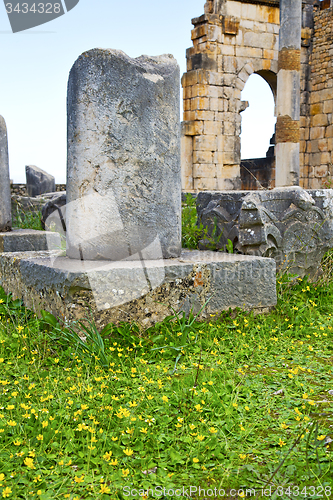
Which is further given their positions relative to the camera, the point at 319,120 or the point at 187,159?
the point at 319,120

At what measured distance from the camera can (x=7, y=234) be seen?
559 cm

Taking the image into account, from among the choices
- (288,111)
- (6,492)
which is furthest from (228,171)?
(6,492)

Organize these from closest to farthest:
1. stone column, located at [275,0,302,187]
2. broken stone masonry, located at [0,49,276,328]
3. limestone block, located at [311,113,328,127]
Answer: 1. broken stone masonry, located at [0,49,276,328]
2. stone column, located at [275,0,302,187]
3. limestone block, located at [311,113,328,127]

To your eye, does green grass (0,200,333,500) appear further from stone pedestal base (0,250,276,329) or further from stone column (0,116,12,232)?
stone column (0,116,12,232)

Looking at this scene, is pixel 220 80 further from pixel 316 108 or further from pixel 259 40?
pixel 316 108

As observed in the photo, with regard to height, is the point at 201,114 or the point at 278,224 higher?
Result: the point at 201,114

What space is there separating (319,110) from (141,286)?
11772 millimetres

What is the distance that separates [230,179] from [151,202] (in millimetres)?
9126

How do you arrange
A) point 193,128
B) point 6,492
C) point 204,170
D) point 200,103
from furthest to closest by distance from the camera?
point 204,170
point 193,128
point 200,103
point 6,492

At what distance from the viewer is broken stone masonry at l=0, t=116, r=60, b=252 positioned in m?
5.56

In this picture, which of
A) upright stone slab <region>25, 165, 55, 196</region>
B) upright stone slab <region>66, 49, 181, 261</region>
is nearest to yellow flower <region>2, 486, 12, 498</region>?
upright stone slab <region>66, 49, 181, 261</region>

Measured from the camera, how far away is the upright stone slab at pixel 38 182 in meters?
12.6

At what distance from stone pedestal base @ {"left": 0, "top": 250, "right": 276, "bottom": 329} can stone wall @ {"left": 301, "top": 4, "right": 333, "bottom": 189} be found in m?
10.00

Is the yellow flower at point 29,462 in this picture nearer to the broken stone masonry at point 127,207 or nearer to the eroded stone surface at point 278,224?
the broken stone masonry at point 127,207
